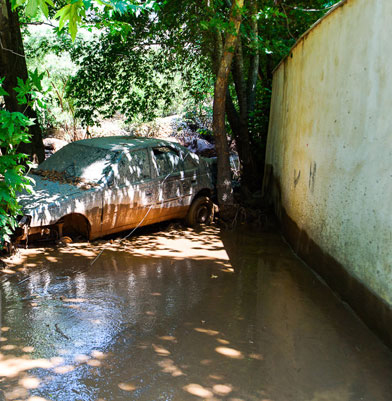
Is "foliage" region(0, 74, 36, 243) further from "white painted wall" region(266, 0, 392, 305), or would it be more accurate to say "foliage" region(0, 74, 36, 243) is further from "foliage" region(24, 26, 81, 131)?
"foliage" region(24, 26, 81, 131)

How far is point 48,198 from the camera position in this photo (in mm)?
6680

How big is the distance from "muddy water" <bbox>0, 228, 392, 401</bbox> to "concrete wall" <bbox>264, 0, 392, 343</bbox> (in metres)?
0.52

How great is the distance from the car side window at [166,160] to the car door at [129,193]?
25 cm

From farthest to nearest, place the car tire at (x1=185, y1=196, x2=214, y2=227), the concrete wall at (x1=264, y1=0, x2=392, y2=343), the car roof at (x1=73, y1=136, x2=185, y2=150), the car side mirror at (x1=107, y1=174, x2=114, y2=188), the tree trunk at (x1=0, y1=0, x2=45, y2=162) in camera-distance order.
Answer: the tree trunk at (x1=0, y1=0, x2=45, y2=162)
the car tire at (x1=185, y1=196, x2=214, y2=227)
the car roof at (x1=73, y1=136, x2=185, y2=150)
the car side mirror at (x1=107, y1=174, x2=114, y2=188)
the concrete wall at (x1=264, y1=0, x2=392, y2=343)

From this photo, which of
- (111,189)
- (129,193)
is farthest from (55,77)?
(111,189)

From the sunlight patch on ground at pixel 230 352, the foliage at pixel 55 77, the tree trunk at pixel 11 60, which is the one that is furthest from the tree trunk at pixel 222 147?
the foliage at pixel 55 77

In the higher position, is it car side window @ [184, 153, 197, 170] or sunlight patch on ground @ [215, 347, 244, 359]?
car side window @ [184, 153, 197, 170]

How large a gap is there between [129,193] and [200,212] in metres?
2.05

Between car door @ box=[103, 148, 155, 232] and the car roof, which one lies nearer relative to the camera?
car door @ box=[103, 148, 155, 232]

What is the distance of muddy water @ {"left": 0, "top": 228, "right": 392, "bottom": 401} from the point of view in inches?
142

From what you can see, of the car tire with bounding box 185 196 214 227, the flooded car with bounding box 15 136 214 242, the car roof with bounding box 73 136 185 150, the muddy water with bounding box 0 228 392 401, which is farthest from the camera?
the car tire with bounding box 185 196 214 227

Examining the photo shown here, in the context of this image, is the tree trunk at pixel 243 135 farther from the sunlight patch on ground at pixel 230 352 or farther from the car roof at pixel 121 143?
the sunlight patch on ground at pixel 230 352

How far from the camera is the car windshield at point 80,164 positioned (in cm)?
738

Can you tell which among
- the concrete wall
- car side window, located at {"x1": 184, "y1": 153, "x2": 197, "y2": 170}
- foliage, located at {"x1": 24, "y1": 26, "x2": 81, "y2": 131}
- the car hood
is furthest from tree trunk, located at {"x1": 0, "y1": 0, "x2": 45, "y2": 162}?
foliage, located at {"x1": 24, "y1": 26, "x2": 81, "y2": 131}
